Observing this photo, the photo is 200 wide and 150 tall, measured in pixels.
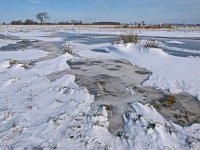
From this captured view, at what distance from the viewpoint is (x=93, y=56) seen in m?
13.8

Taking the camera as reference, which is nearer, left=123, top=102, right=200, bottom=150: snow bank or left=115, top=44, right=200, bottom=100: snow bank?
left=123, top=102, right=200, bottom=150: snow bank

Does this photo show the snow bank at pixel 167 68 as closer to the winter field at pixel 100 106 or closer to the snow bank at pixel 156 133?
the winter field at pixel 100 106

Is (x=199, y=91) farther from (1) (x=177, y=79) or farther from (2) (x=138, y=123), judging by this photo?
(2) (x=138, y=123)

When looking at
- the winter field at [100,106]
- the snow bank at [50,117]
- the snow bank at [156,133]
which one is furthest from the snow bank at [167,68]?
the snow bank at [50,117]

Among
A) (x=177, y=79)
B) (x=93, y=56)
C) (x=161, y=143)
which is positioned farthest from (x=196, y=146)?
(x=93, y=56)

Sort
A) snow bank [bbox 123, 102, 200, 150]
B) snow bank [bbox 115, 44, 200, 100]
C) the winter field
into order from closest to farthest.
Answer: snow bank [bbox 123, 102, 200, 150] < the winter field < snow bank [bbox 115, 44, 200, 100]

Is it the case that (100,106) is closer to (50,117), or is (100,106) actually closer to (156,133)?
(50,117)

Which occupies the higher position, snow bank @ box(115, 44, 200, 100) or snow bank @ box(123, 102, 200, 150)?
snow bank @ box(115, 44, 200, 100)

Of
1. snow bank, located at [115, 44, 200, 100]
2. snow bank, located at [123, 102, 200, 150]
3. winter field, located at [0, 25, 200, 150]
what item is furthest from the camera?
snow bank, located at [115, 44, 200, 100]

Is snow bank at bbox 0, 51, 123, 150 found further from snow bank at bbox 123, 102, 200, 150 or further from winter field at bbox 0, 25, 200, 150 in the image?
snow bank at bbox 123, 102, 200, 150

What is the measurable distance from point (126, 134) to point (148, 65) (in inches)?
263

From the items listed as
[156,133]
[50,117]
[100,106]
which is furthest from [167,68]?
[50,117]

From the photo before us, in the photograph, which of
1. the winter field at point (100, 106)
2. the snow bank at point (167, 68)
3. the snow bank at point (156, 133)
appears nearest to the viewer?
the snow bank at point (156, 133)

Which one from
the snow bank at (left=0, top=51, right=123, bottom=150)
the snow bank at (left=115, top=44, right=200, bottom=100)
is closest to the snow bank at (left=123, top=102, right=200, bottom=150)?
the snow bank at (left=0, top=51, right=123, bottom=150)
